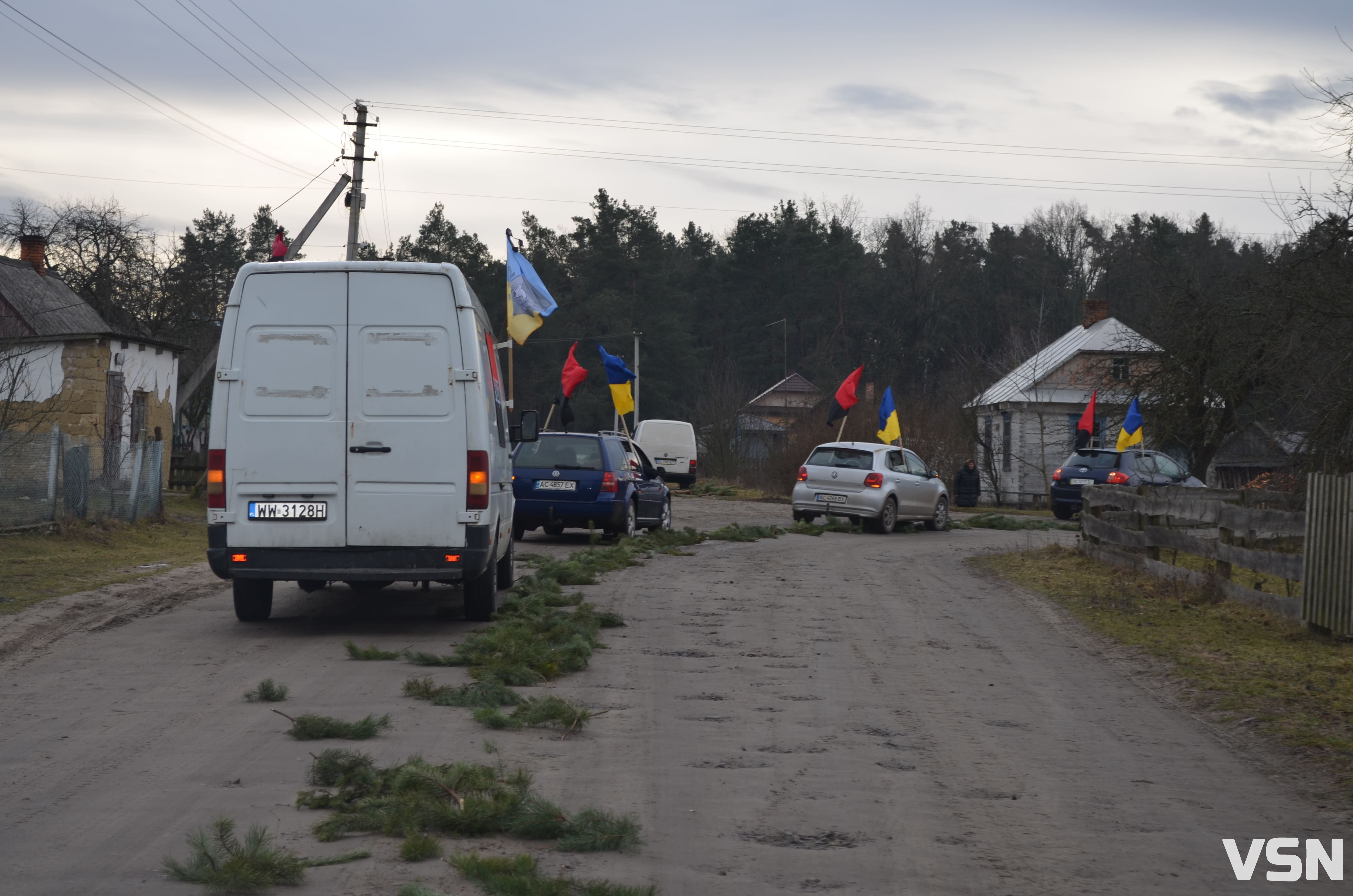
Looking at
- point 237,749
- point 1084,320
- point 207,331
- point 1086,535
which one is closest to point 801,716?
point 237,749

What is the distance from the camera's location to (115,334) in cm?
2645

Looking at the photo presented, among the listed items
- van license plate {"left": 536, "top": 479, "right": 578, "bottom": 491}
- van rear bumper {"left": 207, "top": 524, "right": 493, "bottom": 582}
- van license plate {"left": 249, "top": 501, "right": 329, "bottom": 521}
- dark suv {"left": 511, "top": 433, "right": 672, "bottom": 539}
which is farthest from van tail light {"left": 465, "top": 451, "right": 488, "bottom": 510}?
van license plate {"left": 536, "top": 479, "right": 578, "bottom": 491}

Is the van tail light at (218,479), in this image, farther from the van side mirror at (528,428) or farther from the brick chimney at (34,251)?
the brick chimney at (34,251)

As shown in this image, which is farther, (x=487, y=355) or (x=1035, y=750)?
(x=487, y=355)

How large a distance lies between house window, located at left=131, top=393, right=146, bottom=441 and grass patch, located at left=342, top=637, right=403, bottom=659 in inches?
827

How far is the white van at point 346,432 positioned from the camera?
9.73 metres

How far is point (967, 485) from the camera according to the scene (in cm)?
3556

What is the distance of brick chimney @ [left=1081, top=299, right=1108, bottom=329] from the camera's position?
56.7 meters

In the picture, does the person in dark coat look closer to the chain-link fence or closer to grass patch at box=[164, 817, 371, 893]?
the chain-link fence

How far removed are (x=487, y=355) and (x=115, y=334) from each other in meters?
18.6

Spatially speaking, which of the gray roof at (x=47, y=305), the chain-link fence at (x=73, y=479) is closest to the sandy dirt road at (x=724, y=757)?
the chain-link fence at (x=73, y=479)

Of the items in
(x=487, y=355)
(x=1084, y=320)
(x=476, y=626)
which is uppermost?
(x=1084, y=320)

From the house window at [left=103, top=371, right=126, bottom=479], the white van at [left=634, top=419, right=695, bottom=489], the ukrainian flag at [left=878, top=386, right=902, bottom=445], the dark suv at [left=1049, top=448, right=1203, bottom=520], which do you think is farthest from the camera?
the white van at [left=634, top=419, right=695, bottom=489]

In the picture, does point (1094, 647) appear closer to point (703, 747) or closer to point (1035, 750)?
point (1035, 750)
